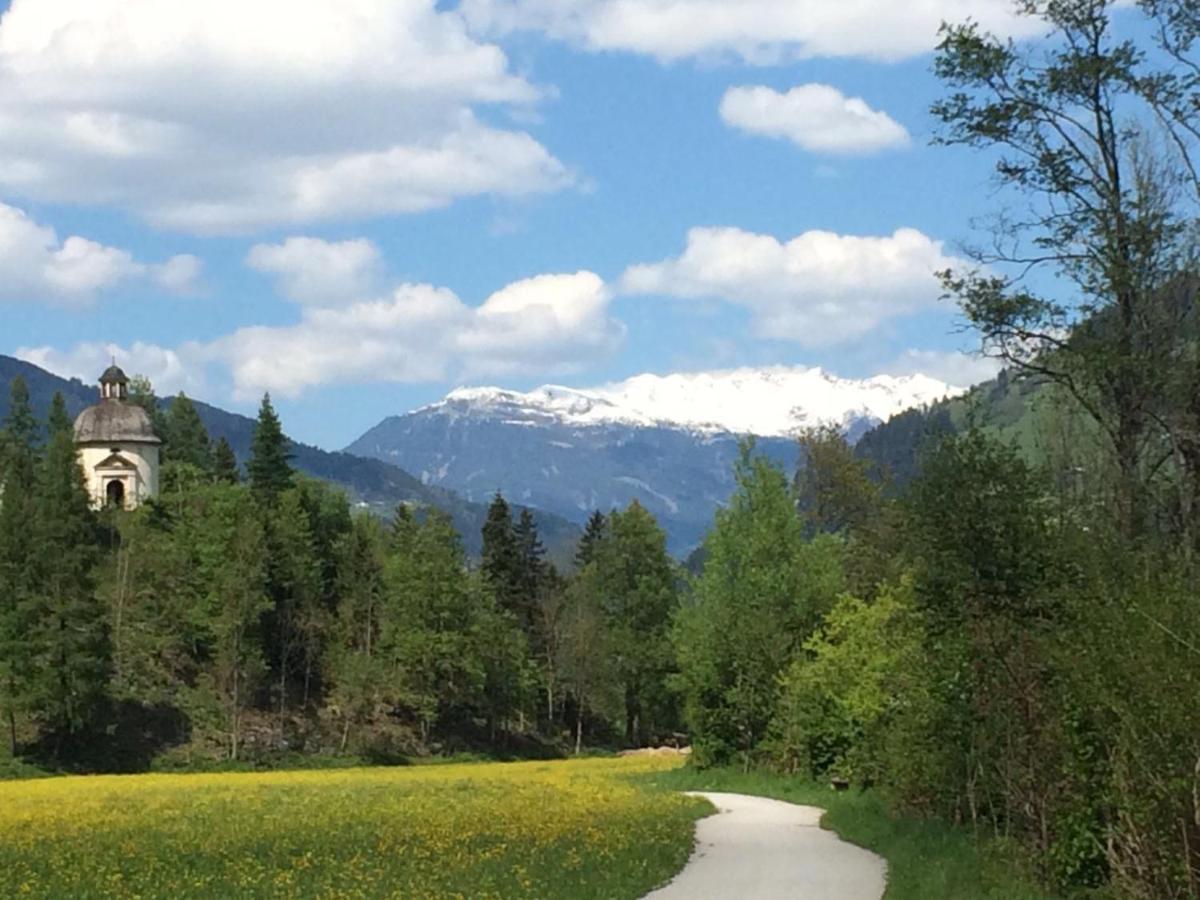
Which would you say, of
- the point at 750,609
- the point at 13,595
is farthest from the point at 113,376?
the point at 750,609

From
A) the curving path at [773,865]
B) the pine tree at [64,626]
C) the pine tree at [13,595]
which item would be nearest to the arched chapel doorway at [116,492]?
the pine tree at [13,595]

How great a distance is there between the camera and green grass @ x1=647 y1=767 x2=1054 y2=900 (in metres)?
18.1

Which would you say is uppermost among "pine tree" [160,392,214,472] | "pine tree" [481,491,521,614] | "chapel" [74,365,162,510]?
"pine tree" [160,392,214,472]

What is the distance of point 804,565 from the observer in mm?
53594

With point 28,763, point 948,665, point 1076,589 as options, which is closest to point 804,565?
point 948,665

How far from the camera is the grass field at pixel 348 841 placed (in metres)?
21.0

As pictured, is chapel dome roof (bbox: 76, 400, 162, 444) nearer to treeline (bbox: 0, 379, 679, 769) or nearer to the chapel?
the chapel

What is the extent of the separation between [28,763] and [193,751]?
358 inches

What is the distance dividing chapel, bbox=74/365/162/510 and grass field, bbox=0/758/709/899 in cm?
6966

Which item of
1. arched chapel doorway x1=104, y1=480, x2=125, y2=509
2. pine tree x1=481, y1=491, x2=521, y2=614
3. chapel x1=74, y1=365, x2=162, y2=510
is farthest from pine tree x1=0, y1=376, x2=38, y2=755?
pine tree x1=481, y1=491, x2=521, y2=614

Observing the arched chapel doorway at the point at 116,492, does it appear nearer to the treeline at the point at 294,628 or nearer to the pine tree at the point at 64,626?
the treeline at the point at 294,628

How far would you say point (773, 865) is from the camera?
78.3ft

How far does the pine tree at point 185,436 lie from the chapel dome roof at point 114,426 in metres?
25.3

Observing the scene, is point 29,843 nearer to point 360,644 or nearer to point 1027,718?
point 1027,718
